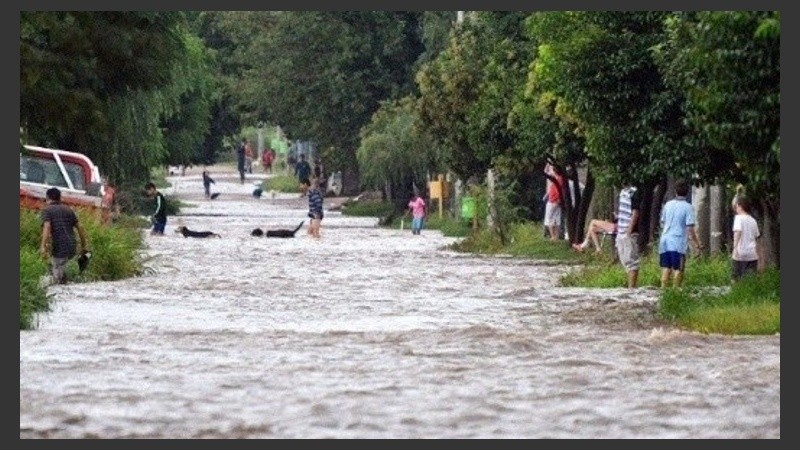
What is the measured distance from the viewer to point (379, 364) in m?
21.5

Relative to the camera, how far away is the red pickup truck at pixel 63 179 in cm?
4372

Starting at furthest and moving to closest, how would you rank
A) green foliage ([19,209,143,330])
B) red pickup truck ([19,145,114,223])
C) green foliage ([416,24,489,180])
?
green foliage ([416,24,489,180]) → red pickup truck ([19,145,114,223]) → green foliage ([19,209,143,330])

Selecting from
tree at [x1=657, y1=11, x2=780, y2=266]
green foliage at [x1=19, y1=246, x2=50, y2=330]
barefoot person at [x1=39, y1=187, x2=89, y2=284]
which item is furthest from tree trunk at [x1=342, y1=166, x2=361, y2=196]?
tree at [x1=657, y1=11, x2=780, y2=266]

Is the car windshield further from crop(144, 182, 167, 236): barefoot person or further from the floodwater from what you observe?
crop(144, 182, 167, 236): barefoot person

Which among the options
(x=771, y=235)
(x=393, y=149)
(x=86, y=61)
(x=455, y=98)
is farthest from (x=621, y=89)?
(x=393, y=149)

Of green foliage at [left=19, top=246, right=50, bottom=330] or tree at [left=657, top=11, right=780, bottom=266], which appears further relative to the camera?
green foliage at [left=19, top=246, right=50, bottom=330]

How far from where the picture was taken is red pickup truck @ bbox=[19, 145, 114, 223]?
143 feet

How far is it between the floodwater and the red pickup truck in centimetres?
526

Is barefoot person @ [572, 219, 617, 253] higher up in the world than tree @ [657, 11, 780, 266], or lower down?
lower down

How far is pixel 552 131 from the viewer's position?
43000 mm

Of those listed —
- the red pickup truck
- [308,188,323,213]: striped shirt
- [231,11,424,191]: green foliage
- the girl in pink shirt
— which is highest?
[231,11,424,191]: green foliage

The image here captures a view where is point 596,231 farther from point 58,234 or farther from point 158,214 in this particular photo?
point 158,214

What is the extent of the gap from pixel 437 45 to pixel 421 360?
54.4 meters

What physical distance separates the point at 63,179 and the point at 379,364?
2402cm
